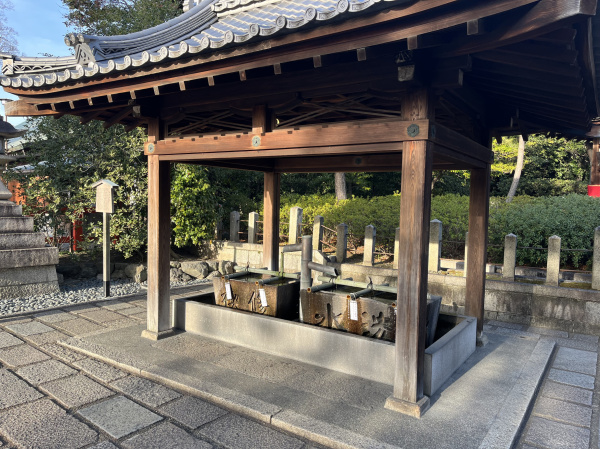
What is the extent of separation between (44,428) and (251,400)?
175 centimetres

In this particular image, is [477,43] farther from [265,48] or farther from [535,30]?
[265,48]

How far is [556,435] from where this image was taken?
141 inches

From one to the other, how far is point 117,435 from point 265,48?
3.43 metres

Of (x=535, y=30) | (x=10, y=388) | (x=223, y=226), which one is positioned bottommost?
(x=10, y=388)

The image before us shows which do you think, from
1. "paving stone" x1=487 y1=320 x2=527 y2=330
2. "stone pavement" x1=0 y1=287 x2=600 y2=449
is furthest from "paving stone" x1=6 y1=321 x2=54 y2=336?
"paving stone" x1=487 y1=320 x2=527 y2=330

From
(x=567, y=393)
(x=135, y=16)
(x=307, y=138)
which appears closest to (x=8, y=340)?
(x=307, y=138)

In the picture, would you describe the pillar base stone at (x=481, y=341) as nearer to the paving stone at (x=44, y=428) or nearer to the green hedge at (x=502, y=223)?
the green hedge at (x=502, y=223)

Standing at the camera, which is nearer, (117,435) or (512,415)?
(117,435)

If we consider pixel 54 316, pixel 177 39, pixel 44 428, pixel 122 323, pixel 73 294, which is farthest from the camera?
pixel 73 294

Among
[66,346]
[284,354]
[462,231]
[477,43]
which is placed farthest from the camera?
[462,231]

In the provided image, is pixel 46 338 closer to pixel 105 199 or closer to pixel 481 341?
pixel 105 199

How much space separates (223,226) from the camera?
1305cm

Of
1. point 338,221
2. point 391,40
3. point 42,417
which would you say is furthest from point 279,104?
point 338,221

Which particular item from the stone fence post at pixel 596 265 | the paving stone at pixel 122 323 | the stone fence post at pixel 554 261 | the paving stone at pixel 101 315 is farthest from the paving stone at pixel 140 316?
the stone fence post at pixel 596 265
